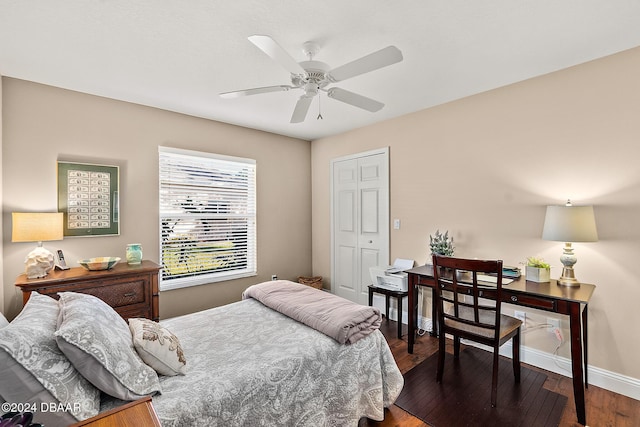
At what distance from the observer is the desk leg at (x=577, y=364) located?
190 cm

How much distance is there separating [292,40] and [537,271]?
8.32 feet

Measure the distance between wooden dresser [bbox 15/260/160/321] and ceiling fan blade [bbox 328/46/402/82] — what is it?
233cm

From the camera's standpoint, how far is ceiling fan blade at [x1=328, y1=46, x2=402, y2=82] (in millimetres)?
1628

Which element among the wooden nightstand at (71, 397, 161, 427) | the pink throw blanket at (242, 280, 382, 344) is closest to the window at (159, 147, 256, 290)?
the pink throw blanket at (242, 280, 382, 344)

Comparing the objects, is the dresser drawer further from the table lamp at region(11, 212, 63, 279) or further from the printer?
the printer

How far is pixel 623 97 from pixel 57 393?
12.0ft

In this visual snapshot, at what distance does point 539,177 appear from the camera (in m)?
2.60

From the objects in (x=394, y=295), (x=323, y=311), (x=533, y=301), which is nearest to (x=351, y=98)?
(x=323, y=311)

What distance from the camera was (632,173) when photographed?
85.4 inches

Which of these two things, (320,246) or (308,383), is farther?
(320,246)

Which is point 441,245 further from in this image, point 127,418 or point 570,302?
point 127,418

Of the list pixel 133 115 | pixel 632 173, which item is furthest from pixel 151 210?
pixel 632 173

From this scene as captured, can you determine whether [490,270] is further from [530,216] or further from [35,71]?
[35,71]

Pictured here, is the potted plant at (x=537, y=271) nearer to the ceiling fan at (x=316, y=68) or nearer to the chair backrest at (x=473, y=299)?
the chair backrest at (x=473, y=299)
